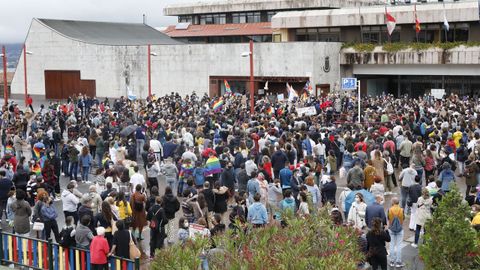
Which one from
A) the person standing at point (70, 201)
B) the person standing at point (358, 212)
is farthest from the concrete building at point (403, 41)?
the person standing at point (70, 201)

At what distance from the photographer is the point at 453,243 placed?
28.6 feet

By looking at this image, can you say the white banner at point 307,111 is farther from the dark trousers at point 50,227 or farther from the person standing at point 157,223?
the dark trousers at point 50,227

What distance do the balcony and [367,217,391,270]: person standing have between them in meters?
32.1

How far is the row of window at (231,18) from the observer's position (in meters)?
59.8

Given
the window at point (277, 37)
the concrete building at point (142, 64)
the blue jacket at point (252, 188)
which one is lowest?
the blue jacket at point (252, 188)

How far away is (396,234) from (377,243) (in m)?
0.98

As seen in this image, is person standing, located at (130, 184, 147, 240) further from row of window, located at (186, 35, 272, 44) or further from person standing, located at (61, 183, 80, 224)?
row of window, located at (186, 35, 272, 44)

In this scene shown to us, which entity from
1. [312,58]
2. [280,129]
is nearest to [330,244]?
[280,129]

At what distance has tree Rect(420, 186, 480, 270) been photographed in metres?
8.71

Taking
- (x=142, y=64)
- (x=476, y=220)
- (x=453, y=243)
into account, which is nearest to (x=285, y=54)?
(x=142, y=64)

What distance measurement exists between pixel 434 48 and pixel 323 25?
27.5ft

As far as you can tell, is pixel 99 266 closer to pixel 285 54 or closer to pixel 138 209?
pixel 138 209

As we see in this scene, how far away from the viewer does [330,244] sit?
340 inches

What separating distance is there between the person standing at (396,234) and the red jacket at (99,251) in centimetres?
522
